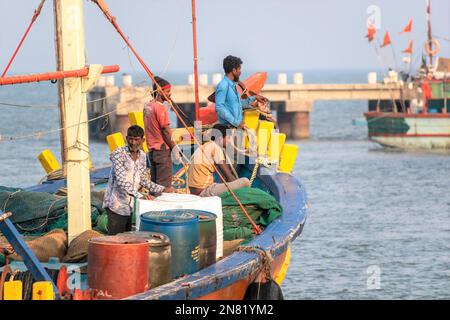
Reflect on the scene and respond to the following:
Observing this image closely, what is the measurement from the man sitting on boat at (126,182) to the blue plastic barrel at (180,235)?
0.98 m

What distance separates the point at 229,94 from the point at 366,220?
17.0 meters

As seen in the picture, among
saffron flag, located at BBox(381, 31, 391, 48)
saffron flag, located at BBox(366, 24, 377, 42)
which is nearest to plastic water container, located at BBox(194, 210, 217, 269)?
saffron flag, located at BBox(366, 24, 377, 42)

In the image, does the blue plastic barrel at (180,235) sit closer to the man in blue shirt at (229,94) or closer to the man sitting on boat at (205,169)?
the man sitting on boat at (205,169)

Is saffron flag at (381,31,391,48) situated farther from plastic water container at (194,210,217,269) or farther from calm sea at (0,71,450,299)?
plastic water container at (194,210,217,269)

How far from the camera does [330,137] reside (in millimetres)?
66375

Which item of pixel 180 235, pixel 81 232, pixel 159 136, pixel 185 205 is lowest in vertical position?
pixel 81 232

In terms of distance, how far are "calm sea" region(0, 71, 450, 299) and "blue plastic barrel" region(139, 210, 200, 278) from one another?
1.95 meters

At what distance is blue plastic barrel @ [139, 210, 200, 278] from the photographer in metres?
9.39

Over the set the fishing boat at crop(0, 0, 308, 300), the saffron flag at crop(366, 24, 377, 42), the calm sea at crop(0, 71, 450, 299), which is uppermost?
the saffron flag at crop(366, 24, 377, 42)

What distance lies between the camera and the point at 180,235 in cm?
938

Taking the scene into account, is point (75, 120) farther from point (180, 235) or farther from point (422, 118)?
point (422, 118)

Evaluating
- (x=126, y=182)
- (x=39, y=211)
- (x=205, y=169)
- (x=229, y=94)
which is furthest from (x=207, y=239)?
(x=229, y=94)
